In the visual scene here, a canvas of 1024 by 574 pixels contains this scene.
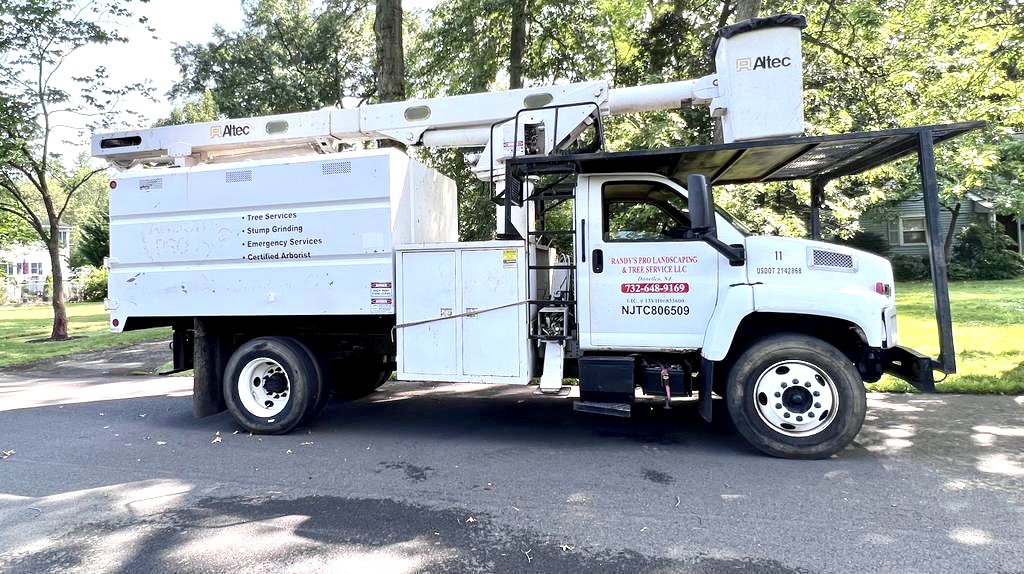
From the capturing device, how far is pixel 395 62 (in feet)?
36.5

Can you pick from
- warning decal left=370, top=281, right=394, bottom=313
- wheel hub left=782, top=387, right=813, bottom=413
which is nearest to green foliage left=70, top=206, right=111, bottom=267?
warning decal left=370, top=281, right=394, bottom=313

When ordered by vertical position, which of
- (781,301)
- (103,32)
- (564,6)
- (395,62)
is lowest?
(781,301)

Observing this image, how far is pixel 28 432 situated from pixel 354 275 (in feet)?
12.9

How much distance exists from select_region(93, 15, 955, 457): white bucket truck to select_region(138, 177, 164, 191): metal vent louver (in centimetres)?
2

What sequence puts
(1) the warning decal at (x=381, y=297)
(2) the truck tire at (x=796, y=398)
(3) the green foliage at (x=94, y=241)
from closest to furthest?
(2) the truck tire at (x=796, y=398) → (1) the warning decal at (x=381, y=297) → (3) the green foliage at (x=94, y=241)

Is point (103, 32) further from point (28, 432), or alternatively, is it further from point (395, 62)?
point (28, 432)

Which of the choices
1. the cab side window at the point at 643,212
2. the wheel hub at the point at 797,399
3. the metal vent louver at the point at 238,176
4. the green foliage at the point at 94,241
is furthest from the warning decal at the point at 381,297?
the green foliage at the point at 94,241

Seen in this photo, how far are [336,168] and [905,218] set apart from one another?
2915 centimetres

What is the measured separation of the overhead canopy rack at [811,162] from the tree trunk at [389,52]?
21.2 feet

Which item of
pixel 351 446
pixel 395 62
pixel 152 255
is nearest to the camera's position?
pixel 351 446

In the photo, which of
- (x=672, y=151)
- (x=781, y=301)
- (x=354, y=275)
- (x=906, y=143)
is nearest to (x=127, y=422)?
(x=354, y=275)

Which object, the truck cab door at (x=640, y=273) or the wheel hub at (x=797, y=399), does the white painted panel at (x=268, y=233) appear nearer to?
the truck cab door at (x=640, y=273)

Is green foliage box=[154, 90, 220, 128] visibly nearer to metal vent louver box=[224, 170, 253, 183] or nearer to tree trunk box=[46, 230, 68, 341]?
tree trunk box=[46, 230, 68, 341]

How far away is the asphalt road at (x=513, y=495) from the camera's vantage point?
3.33 m
